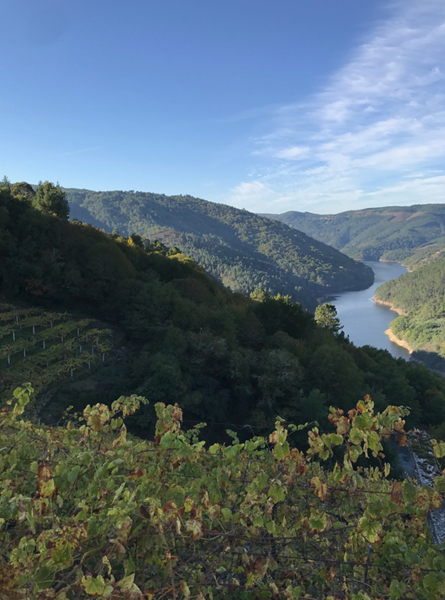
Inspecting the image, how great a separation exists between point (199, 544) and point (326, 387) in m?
23.8

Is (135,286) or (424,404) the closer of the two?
(135,286)

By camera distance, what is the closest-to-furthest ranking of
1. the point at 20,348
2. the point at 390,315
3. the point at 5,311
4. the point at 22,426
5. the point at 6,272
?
the point at 22,426
the point at 20,348
the point at 5,311
the point at 6,272
the point at 390,315

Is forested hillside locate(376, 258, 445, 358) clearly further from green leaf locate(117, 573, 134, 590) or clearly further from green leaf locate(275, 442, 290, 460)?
green leaf locate(117, 573, 134, 590)

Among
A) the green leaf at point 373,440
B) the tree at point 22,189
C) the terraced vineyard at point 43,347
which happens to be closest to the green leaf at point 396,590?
the green leaf at point 373,440

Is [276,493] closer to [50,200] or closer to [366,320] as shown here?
[50,200]

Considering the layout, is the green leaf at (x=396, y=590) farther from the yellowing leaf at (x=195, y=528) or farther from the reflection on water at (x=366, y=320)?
the reflection on water at (x=366, y=320)

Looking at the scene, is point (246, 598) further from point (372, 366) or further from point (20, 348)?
point (372, 366)

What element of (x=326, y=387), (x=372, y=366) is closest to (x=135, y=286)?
(x=326, y=387)

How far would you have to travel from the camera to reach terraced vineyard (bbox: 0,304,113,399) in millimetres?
18483

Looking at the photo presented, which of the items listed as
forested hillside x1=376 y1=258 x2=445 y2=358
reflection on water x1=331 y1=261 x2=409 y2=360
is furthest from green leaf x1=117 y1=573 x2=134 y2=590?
forested hillside x1=376 y1=258 x2=445 y2=358

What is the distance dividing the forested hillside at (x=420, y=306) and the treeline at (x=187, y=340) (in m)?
88.7

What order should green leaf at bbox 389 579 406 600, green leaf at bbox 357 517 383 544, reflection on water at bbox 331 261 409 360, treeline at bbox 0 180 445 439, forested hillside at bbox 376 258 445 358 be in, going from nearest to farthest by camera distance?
green leaf at bbox 389 579 406 600 < green leaf at bbox 357 517 383 544 < treeline at bbox 0 180 445 439 < reflection on water at bbox 331 261 409 360 < forested hillside at bbox 376 258 445 358

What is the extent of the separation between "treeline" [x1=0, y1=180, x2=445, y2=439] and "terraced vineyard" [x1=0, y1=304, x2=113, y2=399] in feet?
4.71

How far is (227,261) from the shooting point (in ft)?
599
